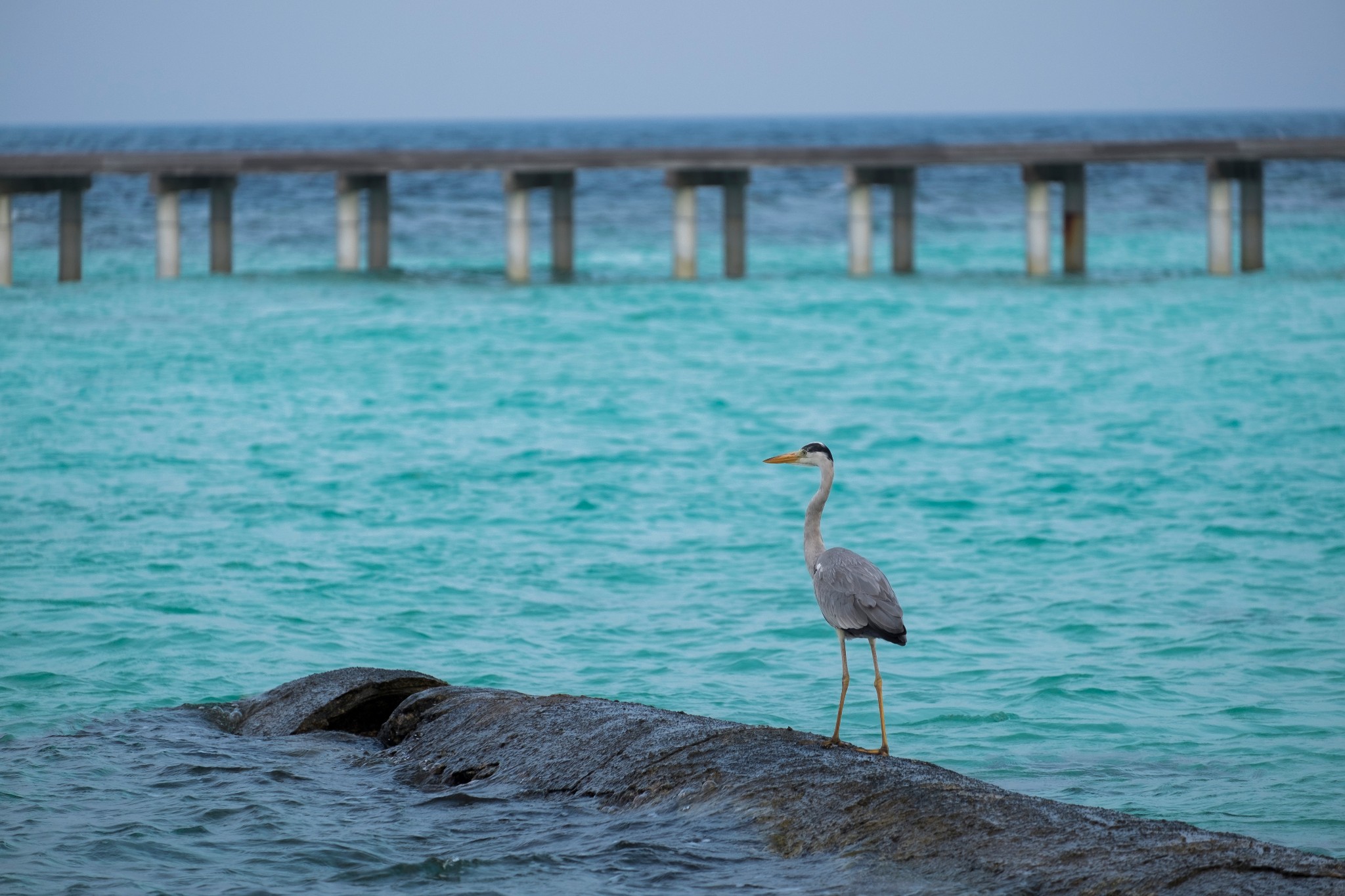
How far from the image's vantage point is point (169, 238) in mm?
28641

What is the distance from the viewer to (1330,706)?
8.78 m

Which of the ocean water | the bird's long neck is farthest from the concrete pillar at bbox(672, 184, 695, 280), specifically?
the bird's long neck

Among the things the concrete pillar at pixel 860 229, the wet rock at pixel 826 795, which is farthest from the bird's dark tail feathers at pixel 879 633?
the concrete pillar at pixel 860 229

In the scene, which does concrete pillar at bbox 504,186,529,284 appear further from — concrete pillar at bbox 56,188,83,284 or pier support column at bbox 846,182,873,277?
concrete pillar at bbox 56,188,83,284

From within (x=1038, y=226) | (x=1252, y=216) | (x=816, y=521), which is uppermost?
(x=1252, y=216)

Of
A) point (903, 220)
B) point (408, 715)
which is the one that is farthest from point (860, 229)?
point (408, 715)

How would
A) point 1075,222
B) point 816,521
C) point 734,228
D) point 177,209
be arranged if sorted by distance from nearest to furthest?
point 816,521, point 1075,222, point 177,209, point 734,228

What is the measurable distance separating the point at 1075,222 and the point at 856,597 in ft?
77.5

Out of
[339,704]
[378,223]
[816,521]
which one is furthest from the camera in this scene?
[378,223]

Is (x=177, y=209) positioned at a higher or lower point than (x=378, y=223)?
higher

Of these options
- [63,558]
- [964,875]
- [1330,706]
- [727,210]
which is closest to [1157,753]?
[1330,706]

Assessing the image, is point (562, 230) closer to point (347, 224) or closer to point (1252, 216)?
point (347, 224)

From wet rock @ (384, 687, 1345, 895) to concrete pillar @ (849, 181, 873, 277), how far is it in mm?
22339

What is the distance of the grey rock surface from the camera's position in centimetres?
463
